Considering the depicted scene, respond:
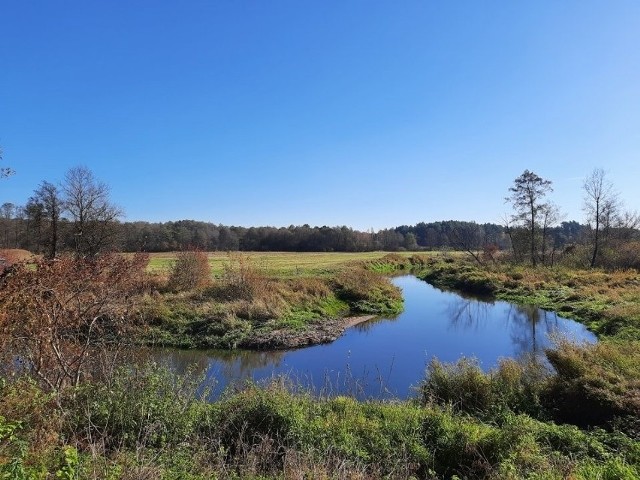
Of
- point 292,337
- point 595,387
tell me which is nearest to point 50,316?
point 595,387

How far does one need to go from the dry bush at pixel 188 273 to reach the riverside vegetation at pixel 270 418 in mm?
16528

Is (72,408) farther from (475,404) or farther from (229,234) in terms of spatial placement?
(229,234)

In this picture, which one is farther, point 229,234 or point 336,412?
point 229,234

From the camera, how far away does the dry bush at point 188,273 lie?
27641 millimetres

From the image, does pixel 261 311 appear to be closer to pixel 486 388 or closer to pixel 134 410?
pixel 486 388

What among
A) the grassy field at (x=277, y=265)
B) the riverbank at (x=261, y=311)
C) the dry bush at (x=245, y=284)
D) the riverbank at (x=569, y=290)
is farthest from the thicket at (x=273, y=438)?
the grassy field at (x=277, y=265)

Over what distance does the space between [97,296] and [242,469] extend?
5570 millimetres

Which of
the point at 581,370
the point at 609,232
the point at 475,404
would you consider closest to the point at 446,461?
the point at 475,404

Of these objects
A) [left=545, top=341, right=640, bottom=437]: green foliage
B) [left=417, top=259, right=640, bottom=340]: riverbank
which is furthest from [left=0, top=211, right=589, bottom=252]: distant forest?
[left=545, top=341, right=640, bottom=437]: green foliage

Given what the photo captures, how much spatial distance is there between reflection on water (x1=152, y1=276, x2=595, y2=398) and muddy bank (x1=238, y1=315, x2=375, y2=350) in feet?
1.78

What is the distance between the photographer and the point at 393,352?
1788cm

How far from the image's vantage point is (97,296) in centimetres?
942

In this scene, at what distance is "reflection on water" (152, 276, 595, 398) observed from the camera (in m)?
13.6

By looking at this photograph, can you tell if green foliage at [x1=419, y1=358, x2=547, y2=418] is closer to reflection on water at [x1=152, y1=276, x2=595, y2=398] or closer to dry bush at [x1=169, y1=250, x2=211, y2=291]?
reflection on water at [x1=152, y1=276, x2=595, y2=398]
